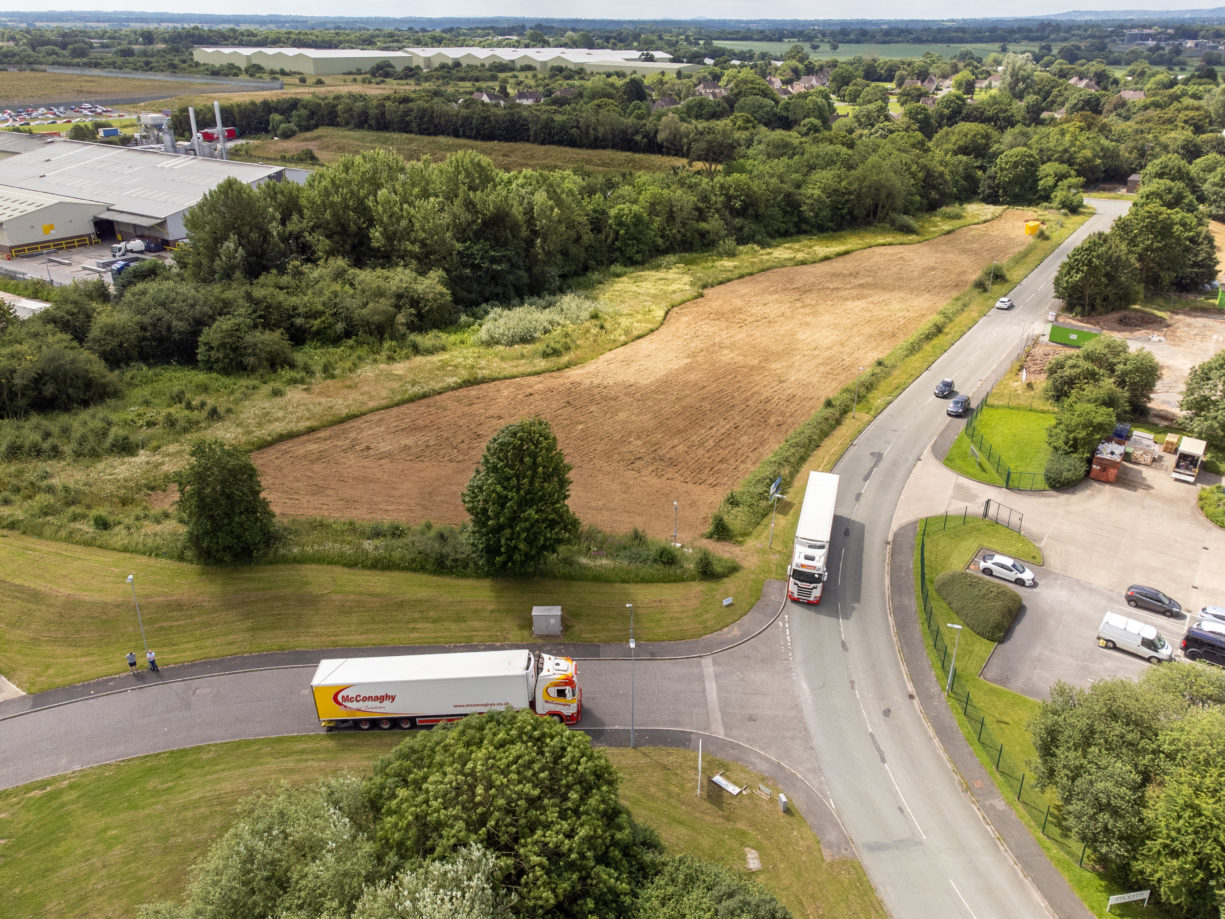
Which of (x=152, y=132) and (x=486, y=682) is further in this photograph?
(x=152, y=132)

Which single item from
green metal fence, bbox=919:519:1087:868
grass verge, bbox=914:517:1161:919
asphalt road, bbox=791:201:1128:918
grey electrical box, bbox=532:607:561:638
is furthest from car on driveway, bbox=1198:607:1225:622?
grey electrical box, bbox=532:607:561:638

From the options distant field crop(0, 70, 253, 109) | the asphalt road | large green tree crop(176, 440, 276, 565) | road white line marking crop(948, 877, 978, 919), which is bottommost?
the asphalt road

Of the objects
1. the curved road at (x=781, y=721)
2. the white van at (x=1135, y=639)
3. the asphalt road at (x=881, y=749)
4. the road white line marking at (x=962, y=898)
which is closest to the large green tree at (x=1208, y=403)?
the asphalt road at (x=881, y=749)

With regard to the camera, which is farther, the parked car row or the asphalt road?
the parked car row

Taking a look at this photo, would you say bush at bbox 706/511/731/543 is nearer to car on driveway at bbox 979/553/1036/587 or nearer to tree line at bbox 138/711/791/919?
car on driveway at bbox 979/553/1036/587

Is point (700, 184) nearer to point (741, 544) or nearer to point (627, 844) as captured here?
point (741, 544)

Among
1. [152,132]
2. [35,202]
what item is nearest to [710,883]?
[35,202]
